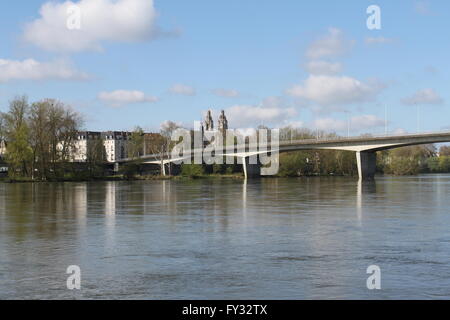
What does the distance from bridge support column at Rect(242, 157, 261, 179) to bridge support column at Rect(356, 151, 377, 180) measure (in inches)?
1080

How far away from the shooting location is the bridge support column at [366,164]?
113m

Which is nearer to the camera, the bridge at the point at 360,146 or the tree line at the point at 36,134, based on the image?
the tree line at the point at 36,134

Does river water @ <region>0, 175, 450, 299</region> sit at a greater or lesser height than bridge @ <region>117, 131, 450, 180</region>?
lesser

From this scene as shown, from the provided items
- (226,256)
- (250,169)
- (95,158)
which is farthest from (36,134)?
(226,256)

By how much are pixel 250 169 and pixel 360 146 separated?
29.0 meters

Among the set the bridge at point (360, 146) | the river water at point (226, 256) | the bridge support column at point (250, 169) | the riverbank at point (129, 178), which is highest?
the bridge at point (360, 146)

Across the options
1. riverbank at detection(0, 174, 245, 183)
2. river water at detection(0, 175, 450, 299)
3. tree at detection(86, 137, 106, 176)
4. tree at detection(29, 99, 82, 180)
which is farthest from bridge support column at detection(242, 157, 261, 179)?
river water at detection(0, 175, 450, 299)

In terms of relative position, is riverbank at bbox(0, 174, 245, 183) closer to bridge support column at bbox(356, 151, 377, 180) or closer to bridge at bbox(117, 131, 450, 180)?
bridge at bbox(117, 131, 450, 180)

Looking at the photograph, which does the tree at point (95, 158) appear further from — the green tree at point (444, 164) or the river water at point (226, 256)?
the green tree at point (444, 164)

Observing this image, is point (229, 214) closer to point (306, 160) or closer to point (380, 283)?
point (380, 283)

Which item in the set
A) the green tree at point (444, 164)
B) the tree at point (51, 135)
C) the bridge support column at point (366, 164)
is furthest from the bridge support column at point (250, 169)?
the green tree at point (444, 164)

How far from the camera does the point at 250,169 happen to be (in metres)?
134

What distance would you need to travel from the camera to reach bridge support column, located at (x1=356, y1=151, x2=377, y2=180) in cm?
11319
